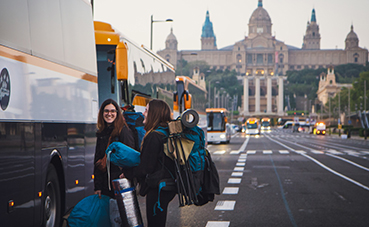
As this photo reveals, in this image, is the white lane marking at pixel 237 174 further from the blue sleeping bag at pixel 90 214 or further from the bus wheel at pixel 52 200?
the blue sleeping bag at pixel 90 214

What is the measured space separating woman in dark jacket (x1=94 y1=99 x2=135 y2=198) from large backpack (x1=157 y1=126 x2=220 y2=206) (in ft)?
3.13

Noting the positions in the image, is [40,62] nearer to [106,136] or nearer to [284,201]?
[106,136]

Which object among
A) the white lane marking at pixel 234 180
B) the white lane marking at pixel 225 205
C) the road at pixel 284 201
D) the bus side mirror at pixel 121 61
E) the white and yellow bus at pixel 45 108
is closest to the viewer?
the white and yellow bus at pixel 45 108

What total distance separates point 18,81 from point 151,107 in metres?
1.45

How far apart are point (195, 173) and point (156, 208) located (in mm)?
440

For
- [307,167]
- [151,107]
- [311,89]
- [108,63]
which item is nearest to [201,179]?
[151,107]

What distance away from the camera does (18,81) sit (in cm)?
578

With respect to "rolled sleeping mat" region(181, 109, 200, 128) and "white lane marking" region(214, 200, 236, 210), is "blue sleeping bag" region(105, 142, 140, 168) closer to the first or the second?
"rolled sleeping mat" region(181, 109, 200, 128)

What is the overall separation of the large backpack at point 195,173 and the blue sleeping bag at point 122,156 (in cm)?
32

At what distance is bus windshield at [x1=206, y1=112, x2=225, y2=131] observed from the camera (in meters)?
43.2

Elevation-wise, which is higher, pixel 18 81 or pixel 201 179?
pixel 18 81

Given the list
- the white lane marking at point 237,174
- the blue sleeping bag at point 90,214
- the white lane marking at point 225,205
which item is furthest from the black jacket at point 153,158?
the white lane marking at point 237,174

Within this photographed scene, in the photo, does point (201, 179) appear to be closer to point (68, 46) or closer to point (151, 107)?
point (151, 107)

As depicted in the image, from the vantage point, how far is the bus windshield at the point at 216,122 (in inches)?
1702
